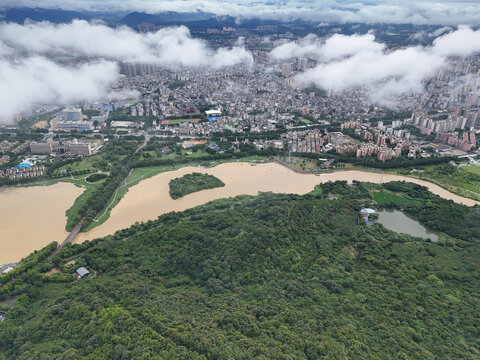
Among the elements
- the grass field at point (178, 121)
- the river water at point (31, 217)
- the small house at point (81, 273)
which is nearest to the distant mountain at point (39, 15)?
the grass field at point (178, 121)

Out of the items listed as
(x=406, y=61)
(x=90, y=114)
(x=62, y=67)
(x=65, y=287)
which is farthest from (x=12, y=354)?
(x=406, y=61)

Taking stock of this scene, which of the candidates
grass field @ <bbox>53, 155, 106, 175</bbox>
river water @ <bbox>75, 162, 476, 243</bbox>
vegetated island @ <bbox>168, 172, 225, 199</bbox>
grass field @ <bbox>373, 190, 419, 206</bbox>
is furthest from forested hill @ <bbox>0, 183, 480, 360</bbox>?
grass field @ <bbox>53, 155, 106, 175</bbox>

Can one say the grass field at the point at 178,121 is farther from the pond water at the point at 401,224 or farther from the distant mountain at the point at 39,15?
the distant mountain at the point at 39,15

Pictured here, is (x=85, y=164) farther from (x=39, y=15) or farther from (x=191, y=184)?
(x=39, y=15)

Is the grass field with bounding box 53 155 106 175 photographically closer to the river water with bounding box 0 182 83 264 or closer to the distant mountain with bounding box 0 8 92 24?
the river water with bounding box 0 182 83 264

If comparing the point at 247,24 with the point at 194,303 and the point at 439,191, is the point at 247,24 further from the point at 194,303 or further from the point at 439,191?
the point at 194,303
